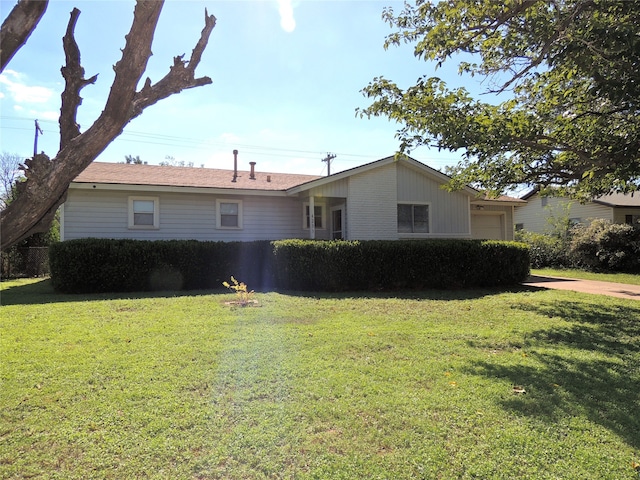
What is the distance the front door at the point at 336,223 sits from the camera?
15716 mm

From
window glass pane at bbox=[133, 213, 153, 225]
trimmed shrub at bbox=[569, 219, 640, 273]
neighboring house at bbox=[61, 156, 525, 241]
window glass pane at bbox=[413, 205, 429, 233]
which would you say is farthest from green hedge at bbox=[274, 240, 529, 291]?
trimmed shrub at bbox=[569, 219, 640, 273]

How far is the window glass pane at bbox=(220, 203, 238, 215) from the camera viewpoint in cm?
1459

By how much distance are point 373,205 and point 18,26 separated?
43.9 ft

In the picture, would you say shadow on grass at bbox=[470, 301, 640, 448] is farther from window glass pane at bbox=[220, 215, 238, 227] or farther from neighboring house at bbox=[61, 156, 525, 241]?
window glass pane at bbox=[220, 215, 238, 227]

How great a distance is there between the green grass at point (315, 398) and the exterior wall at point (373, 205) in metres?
7.55

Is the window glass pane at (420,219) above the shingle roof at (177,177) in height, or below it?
below

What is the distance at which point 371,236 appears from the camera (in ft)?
47.7

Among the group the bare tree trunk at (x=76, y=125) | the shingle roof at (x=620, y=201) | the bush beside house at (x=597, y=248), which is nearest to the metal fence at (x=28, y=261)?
the bare tree trunk at (x=76, y=125)

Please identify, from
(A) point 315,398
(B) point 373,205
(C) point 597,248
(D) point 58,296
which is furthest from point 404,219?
(A) point 315,398

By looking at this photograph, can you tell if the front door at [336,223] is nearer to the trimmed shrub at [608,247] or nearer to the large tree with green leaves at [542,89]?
the large tree with green leaves at [542,89]

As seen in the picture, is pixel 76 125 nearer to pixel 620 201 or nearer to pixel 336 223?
pixel 336 223

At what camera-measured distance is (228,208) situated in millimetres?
Answer: 14672

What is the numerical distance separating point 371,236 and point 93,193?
373 inches

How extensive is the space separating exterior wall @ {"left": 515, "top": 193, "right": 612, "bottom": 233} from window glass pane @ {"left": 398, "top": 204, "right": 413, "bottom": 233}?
11.8 metres
